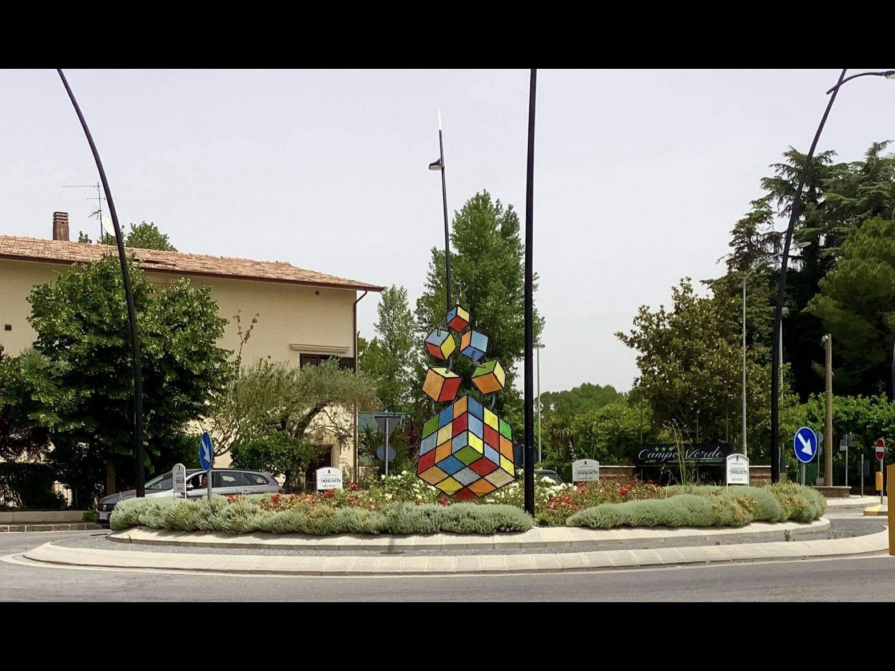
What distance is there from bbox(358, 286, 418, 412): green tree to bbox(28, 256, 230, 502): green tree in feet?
116

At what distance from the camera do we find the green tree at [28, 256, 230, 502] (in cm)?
3425

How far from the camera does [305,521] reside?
18.9 metres

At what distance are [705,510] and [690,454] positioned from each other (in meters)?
21.6

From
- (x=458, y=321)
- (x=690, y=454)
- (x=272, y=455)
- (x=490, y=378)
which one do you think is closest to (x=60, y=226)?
(x=272, y=455)

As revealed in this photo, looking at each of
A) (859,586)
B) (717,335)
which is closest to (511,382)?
(717,335)

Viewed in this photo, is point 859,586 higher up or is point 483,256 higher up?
point 483,256

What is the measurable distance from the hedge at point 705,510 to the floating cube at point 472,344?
432 centimetres

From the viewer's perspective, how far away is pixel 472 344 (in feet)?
72.4

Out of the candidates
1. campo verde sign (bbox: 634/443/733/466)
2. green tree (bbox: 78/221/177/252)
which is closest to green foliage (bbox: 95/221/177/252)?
green tree (bbox: 78/221/177/252)

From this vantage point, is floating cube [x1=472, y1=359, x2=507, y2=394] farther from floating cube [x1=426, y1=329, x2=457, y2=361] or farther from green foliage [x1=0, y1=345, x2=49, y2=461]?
green foliage [x1=0, y1=345, x2=49, y2=461]

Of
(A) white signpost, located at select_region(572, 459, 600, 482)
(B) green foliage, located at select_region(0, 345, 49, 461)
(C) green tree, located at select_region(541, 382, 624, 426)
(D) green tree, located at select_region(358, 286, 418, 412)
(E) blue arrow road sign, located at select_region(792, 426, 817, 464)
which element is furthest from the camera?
(C) green tree, located at select_region(541, 382, 624, 426)
